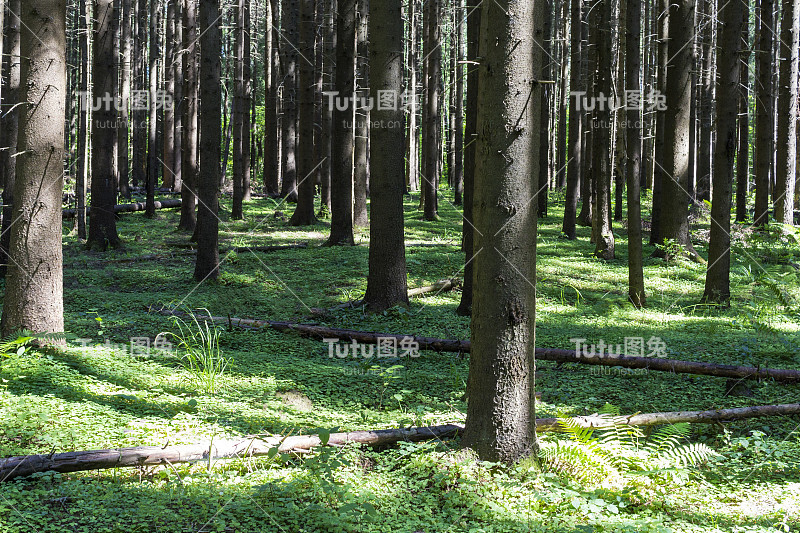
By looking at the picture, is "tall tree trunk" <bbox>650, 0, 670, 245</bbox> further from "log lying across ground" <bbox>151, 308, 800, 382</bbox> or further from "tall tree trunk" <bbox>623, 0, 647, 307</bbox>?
"log lying across ground" <bbox>151, 308, 800, 382</bbox>

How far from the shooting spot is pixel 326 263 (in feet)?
42.4

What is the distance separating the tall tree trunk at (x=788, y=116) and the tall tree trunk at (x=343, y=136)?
40.7 feet

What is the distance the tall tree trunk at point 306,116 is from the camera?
17.0 meters

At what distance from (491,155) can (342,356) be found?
417 centimetres

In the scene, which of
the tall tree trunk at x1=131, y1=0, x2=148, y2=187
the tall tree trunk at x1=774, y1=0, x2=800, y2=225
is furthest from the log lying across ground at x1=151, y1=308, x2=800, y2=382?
the tall tree trunk at x1=131, y1=0, x2=148, y2=187

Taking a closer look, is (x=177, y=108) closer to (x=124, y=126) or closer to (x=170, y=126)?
(x=170, y=126)

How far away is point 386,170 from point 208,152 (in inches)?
143

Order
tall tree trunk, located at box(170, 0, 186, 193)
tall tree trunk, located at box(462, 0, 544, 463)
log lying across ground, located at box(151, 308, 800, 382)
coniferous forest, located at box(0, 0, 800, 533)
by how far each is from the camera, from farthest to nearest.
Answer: tall tree trunk, located at box(170, 0, 186, 193) → log lying across ground, located at box(151, 308, 800, 382) → tall tree trunk, located at box(462, 0, 544, 463) → coniferous forest, located at box(0, 0, 800, 533)

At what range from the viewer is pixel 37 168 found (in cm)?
616

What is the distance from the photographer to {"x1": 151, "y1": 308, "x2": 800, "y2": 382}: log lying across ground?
6504mm

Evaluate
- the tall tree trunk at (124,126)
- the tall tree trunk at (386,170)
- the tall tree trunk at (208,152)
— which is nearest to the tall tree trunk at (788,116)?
the tall tree trunk at (386,170)

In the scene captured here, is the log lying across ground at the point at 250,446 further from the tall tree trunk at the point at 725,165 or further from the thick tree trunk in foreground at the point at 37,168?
the tall tree trunk at the point at 725,165

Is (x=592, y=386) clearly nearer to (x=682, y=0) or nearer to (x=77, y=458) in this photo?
(x=77, y=458)

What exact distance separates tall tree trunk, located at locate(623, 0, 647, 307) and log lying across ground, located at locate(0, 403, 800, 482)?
4.87 metres
